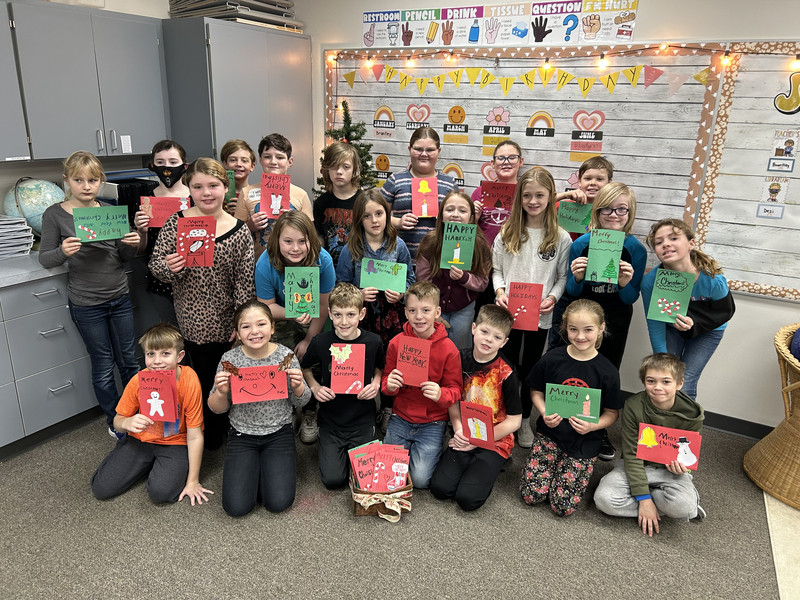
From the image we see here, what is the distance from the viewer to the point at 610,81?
128 inches

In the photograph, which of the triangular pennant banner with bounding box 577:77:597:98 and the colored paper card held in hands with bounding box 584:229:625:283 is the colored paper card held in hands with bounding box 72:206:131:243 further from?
the triangular pennant banner with bounding box 577:77:597:98

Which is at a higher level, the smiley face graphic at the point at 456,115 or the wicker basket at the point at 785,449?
the smiley face graphic at the point at 456,115

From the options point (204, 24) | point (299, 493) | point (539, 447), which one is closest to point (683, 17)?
point (539, 447)

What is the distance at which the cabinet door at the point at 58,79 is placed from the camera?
2.99m

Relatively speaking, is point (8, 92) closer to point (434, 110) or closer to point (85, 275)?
point (85, 275)

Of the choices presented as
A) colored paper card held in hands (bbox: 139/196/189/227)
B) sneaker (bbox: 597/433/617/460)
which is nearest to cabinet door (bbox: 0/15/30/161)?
colored paper card held in hands (bbox: 139/196/189/227)

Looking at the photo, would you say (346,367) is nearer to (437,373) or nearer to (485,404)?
(437,373)

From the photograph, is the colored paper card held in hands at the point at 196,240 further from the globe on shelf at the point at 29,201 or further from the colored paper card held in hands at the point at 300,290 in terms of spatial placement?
the globe on shelf at the point at 29,201

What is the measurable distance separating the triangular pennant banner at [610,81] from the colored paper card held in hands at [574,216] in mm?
794

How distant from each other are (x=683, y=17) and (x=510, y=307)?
72.7 inches

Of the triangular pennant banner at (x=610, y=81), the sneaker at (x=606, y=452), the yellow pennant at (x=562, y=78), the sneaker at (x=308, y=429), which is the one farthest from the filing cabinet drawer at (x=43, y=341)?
the triangular pennant banner at (x=610, y=81)

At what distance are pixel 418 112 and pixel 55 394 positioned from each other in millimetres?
2819

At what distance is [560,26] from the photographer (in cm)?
333

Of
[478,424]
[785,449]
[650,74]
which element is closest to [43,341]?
[478,424]
